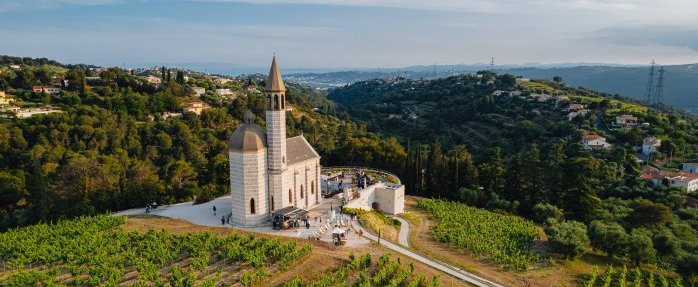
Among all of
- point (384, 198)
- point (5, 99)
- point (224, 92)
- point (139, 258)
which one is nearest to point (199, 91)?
point (224, 92)

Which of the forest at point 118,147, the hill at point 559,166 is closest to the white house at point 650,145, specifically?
the hill at point 559,166

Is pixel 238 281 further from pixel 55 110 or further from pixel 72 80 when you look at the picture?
pixel 72 80

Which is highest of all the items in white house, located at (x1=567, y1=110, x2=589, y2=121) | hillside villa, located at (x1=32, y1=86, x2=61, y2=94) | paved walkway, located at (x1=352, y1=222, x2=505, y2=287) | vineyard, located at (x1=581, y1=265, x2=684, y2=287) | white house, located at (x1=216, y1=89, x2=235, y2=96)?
hillside villa, located at (x1=32, y1=86, x2=61, y2=94)

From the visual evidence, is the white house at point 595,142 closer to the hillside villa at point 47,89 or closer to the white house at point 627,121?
the white house at point 627,121

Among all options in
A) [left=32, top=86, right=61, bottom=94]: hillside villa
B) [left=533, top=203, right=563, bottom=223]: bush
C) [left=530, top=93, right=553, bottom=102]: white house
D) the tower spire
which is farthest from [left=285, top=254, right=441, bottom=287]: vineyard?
[left=530, top=93, right=553, bottom=102]: white house

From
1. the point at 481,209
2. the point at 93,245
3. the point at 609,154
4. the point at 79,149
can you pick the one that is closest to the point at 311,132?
the point at 79,149

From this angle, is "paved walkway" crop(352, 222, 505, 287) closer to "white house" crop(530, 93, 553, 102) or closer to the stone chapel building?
the stone chapel building
